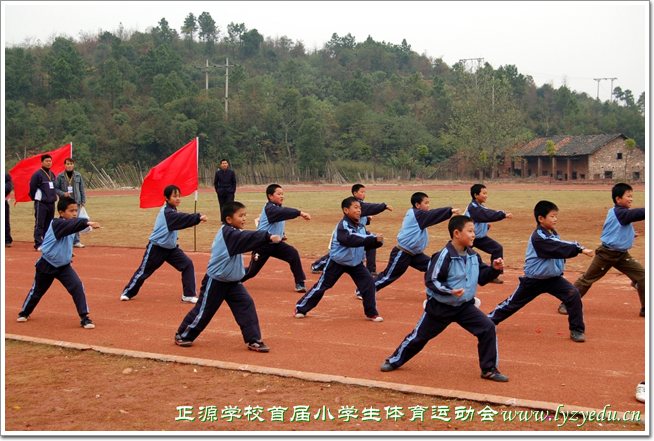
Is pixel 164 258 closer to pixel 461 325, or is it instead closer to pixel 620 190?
pixel 461 325

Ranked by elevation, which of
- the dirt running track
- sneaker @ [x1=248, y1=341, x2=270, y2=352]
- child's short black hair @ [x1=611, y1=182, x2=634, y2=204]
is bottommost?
the dirt running track

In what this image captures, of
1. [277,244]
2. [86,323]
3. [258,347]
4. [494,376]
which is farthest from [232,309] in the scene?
[277,244]

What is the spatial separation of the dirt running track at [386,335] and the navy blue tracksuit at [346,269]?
0.71ft

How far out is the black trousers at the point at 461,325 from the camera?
7094 mm

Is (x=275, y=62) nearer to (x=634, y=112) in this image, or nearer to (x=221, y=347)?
(x=634, y=112)

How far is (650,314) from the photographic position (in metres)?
7.34

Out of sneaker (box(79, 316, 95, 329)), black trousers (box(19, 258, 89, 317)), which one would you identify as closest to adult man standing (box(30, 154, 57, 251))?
black trousers (box(19, 258, 89, 317))

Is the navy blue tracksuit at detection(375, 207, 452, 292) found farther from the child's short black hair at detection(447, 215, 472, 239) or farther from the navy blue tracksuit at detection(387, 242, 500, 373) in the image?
the navy blue tracksuit at detection(387, 242, 500, 373)

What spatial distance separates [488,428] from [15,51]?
67.5m

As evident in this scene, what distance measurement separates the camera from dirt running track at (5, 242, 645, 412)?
23.1 feet

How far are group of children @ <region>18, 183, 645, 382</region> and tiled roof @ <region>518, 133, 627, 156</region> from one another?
178 feet

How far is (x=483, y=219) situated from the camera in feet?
39.1

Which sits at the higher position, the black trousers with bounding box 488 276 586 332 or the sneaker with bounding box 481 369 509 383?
the black trousers with bounding box 488 276 586 332

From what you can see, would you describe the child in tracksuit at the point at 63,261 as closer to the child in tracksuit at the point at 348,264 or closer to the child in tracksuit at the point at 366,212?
the child in tracksuit at the point at 348,264
